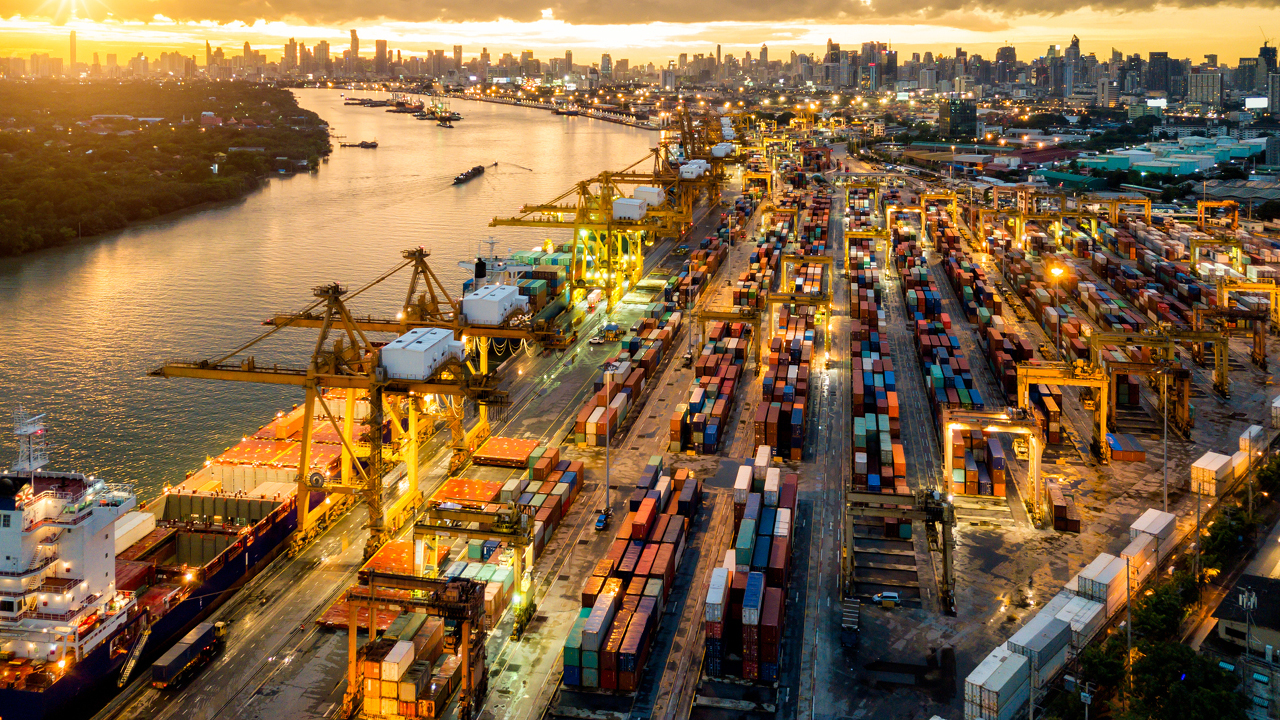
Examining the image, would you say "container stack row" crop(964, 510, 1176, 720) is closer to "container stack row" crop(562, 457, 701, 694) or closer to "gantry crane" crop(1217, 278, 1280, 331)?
"container stack row" crop(562, 457, 701, 694)

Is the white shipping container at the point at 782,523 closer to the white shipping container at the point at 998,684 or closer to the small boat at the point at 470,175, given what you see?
the white shipping container at the point at 998,684

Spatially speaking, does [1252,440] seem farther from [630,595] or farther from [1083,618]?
[630,595]

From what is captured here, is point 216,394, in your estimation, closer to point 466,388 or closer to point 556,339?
point 556,339

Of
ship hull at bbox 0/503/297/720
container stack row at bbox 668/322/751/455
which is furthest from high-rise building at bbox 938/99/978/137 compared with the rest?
ship hull at bbox 0/503/297/720

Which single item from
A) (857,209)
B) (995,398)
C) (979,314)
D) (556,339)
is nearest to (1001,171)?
(857,209)

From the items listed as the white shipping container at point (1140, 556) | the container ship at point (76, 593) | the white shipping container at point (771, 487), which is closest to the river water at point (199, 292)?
the container ship at point (76, 593)
